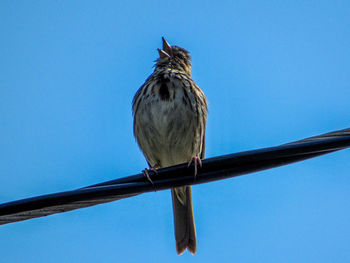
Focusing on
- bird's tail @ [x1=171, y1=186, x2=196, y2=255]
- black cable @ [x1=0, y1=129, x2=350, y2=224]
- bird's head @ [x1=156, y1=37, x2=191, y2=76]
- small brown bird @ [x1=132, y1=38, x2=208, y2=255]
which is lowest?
black cable @ [x1=0, y1=129, x2=350, y2=224]

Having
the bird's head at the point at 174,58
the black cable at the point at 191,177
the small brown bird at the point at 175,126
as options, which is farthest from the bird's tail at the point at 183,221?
the black cable at the point at 191,177

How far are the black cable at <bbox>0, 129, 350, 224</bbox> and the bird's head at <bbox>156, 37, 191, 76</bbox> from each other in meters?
3.46

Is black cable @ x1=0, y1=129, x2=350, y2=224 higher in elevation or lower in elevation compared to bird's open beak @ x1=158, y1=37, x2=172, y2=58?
lower

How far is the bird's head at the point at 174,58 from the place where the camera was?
6.51 m

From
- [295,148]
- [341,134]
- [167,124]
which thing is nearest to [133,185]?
[295,148]

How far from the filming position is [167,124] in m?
5.27

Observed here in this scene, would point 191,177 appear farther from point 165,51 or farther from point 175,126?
point 165,51

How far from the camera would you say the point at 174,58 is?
666 cm

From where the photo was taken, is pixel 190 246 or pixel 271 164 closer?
pixel 271 164

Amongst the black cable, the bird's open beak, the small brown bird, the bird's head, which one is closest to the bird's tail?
the small brown bird

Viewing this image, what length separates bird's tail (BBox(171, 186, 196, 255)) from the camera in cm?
548

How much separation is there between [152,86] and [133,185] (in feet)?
8.84

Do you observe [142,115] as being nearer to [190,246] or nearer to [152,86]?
[152,86]

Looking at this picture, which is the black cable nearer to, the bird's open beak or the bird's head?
the bird's head
